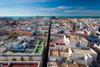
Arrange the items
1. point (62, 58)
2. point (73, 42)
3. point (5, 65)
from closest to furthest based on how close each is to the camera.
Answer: point (5, 65), point (62, 58), point (73, 42)

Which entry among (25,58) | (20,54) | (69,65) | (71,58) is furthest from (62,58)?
(20,54)

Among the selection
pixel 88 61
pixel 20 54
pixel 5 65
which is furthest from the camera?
pixel 88 61

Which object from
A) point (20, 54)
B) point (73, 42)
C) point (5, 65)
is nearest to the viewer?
point (5, 65)

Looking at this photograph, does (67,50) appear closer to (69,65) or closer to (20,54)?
(69,65)

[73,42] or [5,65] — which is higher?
[73,42]

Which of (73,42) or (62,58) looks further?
(73,42)

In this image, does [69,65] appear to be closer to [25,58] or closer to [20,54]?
[25,58]

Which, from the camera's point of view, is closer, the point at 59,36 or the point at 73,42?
the point at 73,42

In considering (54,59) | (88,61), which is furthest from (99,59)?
(54,59)

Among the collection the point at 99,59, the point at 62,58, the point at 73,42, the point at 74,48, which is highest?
the point at 73,42
